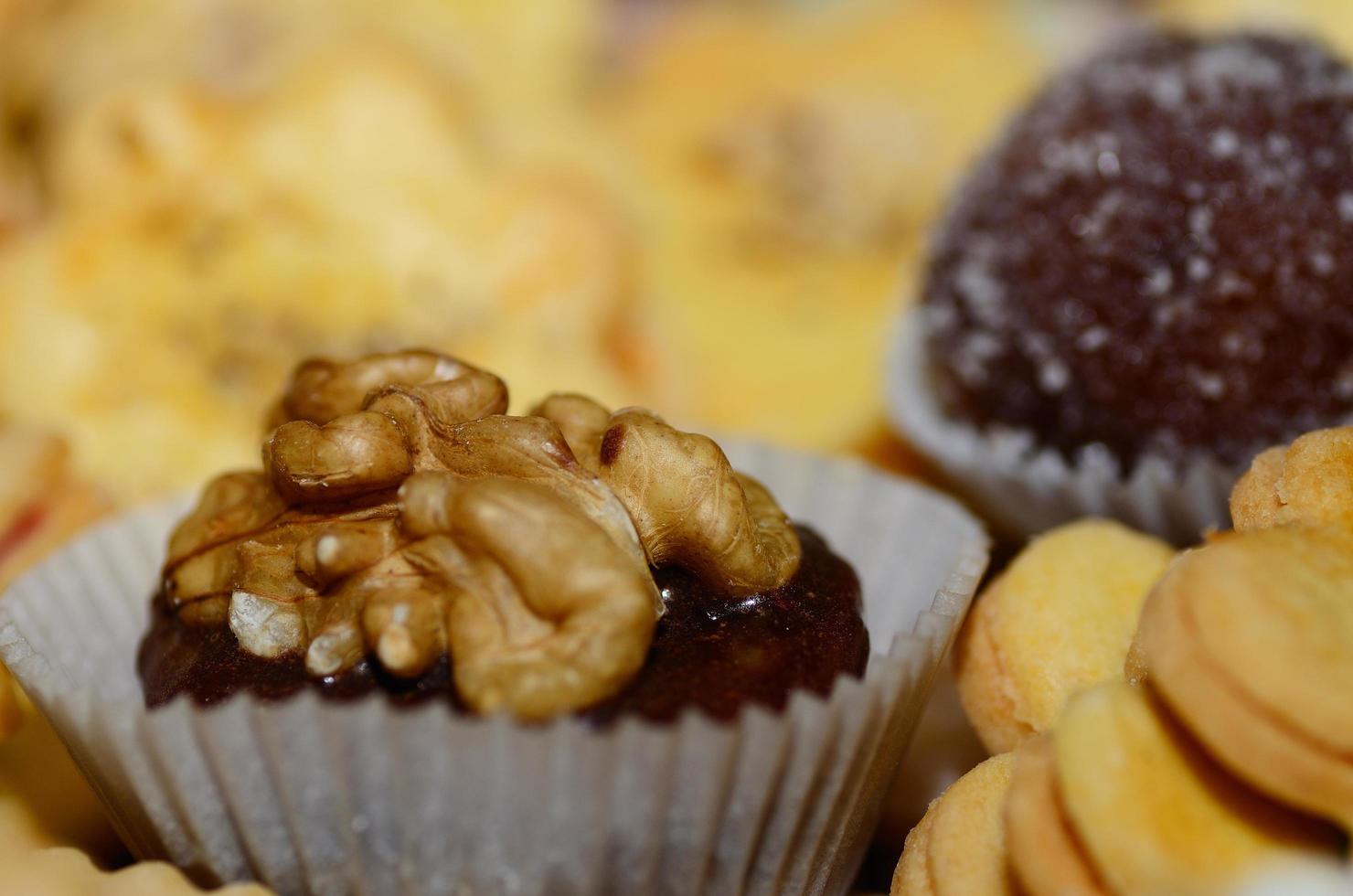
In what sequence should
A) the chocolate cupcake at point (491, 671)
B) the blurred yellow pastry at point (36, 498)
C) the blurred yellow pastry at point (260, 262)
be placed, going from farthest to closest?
the blurred yellow pastry at point (260, 262)
the blurred yellow pastry at point (36, 498)
the chocolate cupcake at point (491, 671)

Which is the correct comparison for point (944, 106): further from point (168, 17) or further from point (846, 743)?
point (846, 743)

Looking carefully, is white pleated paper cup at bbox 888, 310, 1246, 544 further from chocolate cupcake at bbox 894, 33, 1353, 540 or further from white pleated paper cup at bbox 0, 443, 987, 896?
white pleated paper cup at bbox 0, 443, 987, 896

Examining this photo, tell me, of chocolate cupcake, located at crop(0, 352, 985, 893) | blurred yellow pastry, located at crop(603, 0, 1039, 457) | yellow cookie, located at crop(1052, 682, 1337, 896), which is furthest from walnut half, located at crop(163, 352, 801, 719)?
blurred yellow pastry, located at crop(603, 0, 1039, 457)

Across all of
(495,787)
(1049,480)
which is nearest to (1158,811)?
(495,787)

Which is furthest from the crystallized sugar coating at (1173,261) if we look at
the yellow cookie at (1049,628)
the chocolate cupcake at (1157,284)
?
the yellow cookie at (1049,628)

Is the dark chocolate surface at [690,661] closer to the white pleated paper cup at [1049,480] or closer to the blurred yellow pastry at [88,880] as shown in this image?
the blurred yellow pastry at [88,880]

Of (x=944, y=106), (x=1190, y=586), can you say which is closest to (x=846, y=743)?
(x=1190, y=586)
